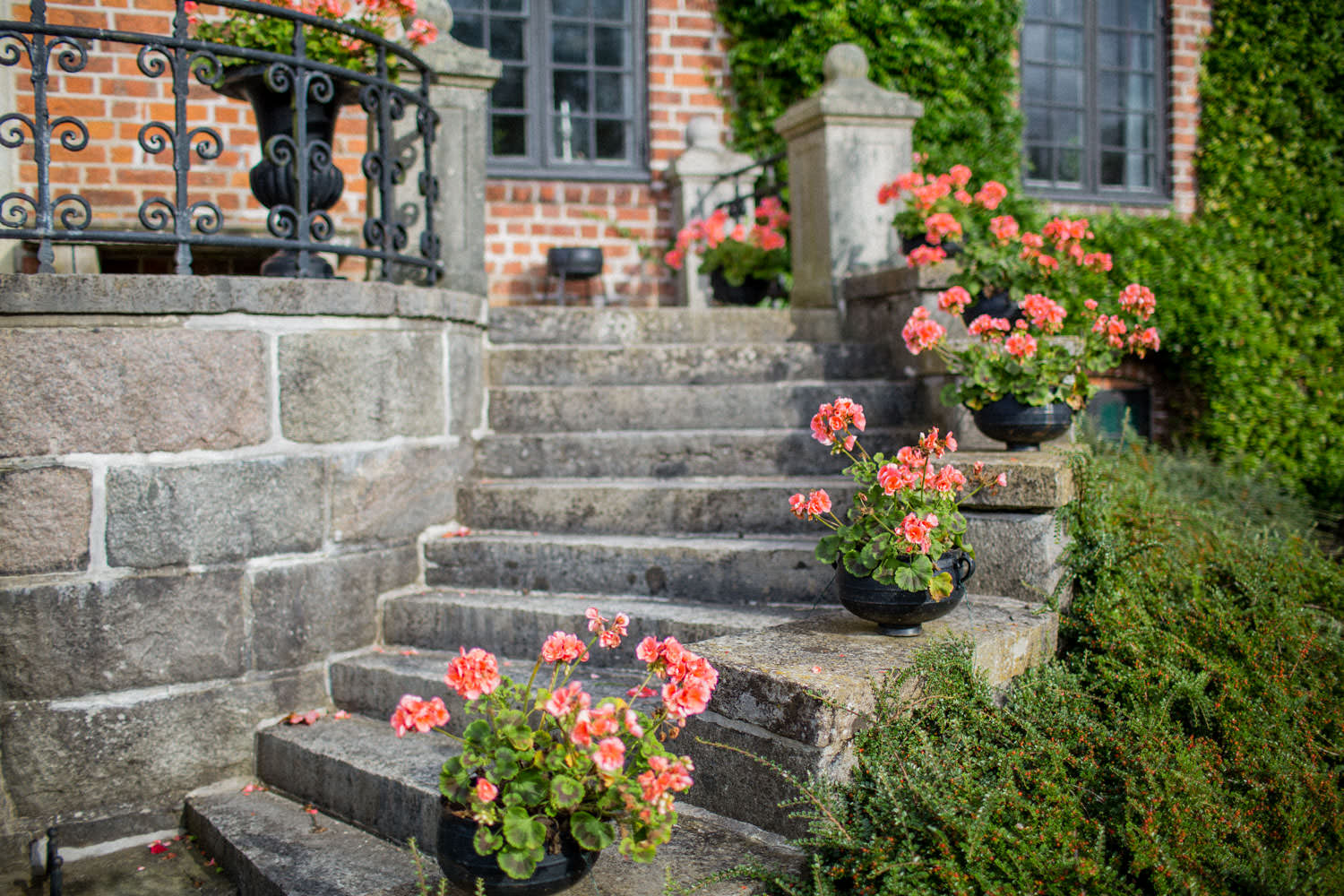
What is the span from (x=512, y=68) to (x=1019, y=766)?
242 inches

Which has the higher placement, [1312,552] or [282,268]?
[282,268]

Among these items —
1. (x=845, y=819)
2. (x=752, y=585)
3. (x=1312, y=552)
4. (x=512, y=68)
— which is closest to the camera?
(x=845, y=819)

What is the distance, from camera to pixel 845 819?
2232 mm

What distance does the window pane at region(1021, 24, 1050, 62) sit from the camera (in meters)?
8.12

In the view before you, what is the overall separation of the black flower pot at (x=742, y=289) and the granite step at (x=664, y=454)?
1990 millimetres

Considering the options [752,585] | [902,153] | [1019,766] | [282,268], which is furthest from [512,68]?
[1019,766]

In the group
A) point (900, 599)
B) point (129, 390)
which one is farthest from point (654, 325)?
point (900, 599)

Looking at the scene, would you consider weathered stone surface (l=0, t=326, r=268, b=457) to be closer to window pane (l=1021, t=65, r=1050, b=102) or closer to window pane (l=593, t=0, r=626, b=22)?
window pane (l=593, t=0, r=626, b=22)

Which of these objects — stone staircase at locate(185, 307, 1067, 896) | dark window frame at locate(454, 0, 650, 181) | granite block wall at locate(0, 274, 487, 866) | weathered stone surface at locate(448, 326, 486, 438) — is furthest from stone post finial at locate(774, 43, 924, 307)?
granite block wall at locate(0, 274, 487, 866)

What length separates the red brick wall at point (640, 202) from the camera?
695cm

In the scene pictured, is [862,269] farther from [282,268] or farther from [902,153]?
[282,268]

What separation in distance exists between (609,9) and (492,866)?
21.4ft

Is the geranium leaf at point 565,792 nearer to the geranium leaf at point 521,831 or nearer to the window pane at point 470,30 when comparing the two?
the geranium leaf at point 521,831

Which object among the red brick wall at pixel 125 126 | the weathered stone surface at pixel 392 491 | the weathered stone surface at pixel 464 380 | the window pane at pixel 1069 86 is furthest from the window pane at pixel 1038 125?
the weathered stone surface at pixel 392 491
